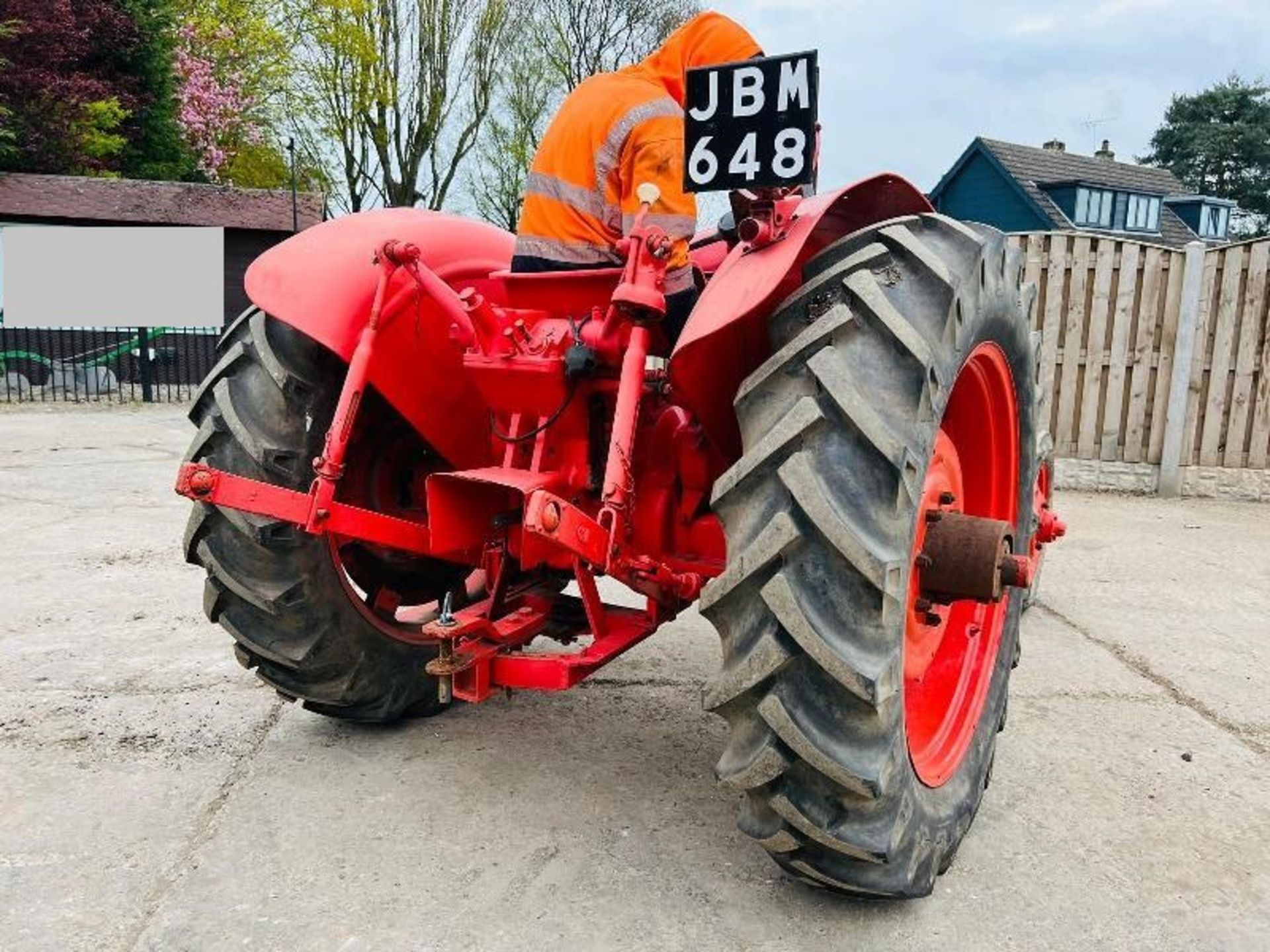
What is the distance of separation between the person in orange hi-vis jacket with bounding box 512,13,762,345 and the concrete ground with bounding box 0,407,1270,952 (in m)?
1.41

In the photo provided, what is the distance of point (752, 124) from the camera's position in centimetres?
228

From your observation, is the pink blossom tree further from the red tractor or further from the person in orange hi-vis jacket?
the person in orange hi-vis jacket

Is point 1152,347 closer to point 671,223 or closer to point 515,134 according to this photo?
point 671,223

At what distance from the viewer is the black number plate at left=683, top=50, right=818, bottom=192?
88.1 inches

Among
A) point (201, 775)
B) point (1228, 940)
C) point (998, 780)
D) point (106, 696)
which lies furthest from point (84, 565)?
point (1228, 940)

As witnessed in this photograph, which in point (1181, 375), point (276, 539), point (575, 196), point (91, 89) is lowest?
point (276, 539)

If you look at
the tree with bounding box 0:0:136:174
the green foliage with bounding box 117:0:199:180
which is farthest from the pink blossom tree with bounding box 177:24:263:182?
the tree with bounding box 0:0:136:174

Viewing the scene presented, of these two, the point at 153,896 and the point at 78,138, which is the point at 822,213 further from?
the point at 78,138

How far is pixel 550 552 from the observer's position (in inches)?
Answer: 111

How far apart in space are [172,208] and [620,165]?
18570 millimetres

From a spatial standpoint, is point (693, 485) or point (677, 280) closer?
point (677, 280)

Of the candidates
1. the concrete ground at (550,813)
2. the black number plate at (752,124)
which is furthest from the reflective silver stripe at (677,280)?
the concrete ground at (550,813)

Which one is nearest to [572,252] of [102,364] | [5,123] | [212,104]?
[102,364]

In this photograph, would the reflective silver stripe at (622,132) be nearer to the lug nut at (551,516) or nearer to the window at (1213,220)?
the lug nut at (551,516)
